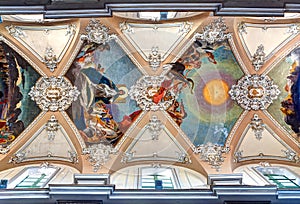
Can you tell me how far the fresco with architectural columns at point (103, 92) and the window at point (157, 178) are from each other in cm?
177

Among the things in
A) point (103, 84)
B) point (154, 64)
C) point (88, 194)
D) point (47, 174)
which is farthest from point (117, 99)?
point (88, 194)

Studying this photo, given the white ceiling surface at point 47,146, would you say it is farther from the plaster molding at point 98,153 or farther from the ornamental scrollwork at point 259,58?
the ornamental scrollwork at point 259,58

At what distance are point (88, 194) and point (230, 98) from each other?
257 inches

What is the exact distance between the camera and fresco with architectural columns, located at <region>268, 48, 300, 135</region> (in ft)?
41.3

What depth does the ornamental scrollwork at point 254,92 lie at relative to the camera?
12.9m

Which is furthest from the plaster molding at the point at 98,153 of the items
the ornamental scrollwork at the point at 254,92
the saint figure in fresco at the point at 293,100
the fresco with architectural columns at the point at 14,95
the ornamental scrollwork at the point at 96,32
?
the saint figure in fresco at the point at 293,100

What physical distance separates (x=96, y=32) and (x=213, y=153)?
566cm

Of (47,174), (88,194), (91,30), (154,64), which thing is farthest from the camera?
(154,64)

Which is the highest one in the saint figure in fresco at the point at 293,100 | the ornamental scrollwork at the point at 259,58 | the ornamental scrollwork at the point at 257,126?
the ornamental scrollwork at the point at 259,58

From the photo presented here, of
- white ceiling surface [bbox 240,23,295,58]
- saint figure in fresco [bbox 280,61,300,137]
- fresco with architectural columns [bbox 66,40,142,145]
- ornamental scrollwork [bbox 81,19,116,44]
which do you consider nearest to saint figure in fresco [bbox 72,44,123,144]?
fresco with architectural columns [bbox 66,40,142,145]

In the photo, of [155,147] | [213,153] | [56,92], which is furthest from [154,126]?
[56,92]

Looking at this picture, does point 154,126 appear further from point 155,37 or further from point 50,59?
point 50,59

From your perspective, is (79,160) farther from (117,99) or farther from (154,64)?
(154,64)

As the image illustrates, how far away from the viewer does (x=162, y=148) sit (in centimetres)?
1265
